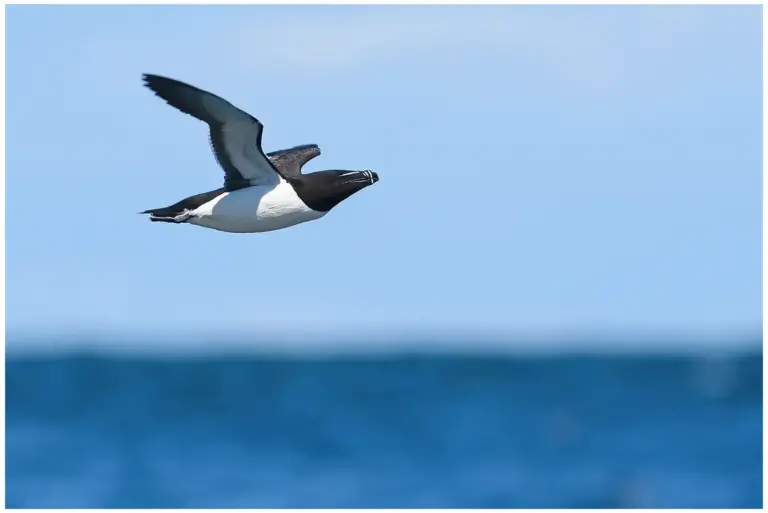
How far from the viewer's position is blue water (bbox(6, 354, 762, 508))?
30.5 meters

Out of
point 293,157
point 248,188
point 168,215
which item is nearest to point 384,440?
point 293,157

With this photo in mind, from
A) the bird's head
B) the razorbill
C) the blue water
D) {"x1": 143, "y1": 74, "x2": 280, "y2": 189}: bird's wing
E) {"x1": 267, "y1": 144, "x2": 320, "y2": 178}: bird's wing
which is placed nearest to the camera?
{"x1": 143, "y1": 74, "x2": 280, "y2": 189}: bird's wing

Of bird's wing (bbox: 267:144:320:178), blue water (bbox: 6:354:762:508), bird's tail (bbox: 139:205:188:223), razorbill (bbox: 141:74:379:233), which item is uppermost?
blue water (bbox: 6:354:762:508)

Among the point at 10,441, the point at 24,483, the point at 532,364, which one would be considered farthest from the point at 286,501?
the point at 532,364

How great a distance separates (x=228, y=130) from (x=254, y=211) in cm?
71

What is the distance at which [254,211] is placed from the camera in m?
12.2

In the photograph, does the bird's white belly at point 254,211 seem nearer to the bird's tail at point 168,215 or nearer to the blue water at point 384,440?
the bird's tail at point 168,215

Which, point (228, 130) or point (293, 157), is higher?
point (293, 157)

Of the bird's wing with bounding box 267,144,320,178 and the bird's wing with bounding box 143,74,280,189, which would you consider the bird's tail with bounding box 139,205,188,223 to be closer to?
the bird's wing with bounding box 143,74,280,189

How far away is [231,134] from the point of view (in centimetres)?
1228

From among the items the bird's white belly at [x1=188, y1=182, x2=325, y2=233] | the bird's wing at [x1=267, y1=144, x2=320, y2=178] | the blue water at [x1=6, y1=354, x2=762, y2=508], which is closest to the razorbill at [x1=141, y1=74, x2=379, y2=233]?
the bird's white belly at [x1=188, y1=182, x2=325, y2=233]

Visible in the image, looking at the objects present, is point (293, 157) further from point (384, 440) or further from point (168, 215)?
point (384, 440)

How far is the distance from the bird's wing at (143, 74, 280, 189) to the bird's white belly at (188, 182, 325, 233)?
6.0 inches

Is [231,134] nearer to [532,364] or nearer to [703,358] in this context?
[532,364]
